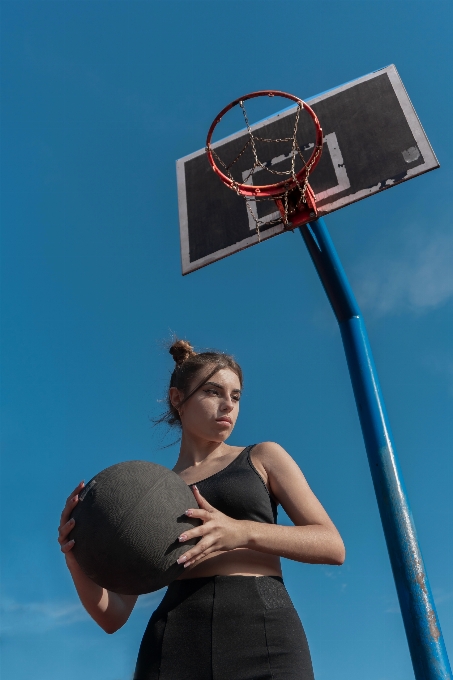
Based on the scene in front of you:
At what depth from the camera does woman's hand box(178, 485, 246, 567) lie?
80.0 inches

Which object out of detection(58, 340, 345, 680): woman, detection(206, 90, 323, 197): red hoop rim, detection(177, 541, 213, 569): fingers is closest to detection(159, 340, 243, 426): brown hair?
detection(58, 340, 345, 680): woman

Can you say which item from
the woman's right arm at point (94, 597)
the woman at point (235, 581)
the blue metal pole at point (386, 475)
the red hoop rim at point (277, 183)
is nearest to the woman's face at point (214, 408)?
the woman at point (235, 581)

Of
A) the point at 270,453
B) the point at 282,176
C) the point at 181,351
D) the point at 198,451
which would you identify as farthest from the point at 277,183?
the point at 270,453

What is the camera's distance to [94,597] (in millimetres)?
2531

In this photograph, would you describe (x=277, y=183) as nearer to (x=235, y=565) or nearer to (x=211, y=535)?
(x=235, y=565)

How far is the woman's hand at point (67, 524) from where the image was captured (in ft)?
7.53

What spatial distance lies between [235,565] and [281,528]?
292mm

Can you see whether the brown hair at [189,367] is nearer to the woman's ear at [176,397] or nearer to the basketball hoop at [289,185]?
the woman's ear at [176,397]

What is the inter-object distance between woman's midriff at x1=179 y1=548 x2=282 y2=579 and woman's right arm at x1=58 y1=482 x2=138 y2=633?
391 mm

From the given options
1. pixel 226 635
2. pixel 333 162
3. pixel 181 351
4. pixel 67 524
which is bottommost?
pixel 226 635

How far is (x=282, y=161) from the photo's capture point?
6.10 m

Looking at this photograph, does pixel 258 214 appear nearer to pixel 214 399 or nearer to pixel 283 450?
pixel 214 399

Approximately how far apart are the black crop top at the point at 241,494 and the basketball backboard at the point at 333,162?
11.0ft

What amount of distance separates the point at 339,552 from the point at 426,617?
1.68m
